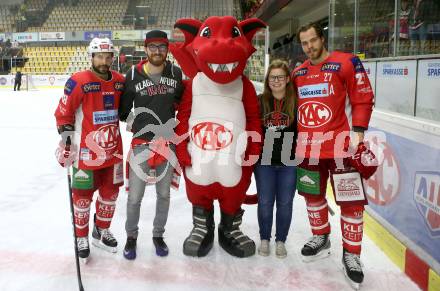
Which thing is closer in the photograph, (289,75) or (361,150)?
(361,150)

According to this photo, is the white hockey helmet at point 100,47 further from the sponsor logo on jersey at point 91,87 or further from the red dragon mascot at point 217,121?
the red dragon mascot at point 217,121

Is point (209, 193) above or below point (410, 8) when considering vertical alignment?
below

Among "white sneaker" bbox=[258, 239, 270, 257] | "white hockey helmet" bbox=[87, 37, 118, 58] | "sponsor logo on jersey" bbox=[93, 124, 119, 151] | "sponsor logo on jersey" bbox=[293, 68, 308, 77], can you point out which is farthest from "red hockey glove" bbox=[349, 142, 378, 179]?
"white hockey helmet" bbox=[87, 37, 118, 58]

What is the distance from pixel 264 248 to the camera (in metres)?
2.32

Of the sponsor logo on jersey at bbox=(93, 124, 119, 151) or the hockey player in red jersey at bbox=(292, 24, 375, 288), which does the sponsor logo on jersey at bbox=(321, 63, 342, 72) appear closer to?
the hockey player in red jersey at bbox=(292, 24, 375, 288)

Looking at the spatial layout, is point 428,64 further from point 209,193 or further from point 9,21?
point 9,21

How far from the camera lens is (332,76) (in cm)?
199

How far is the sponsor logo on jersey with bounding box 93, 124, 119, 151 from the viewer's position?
2.16 m

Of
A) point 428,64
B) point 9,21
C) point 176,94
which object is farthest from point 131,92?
point 9,21

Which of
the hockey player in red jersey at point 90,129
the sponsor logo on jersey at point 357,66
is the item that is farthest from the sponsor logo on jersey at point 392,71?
the hockey player in red jersey at point 90,129

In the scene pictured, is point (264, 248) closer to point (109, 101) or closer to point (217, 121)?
point (217, 121)

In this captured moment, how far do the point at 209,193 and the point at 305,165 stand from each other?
0.52 metres

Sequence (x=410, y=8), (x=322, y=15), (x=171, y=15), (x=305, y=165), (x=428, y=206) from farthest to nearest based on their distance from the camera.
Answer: (x=171, y=15) → (x=322, y=15) → (x=410, y=8) → (x=305, y=165) → (x=428, y=206)

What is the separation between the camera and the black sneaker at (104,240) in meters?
2.35
